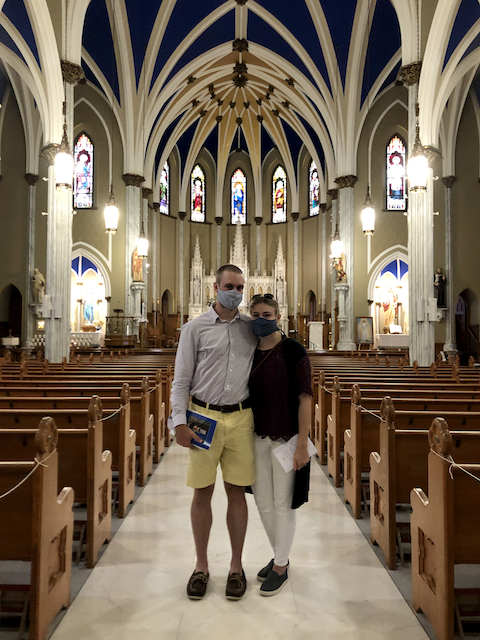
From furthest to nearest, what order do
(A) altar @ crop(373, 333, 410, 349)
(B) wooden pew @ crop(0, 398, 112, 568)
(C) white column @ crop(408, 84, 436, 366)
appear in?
1. (A) altar @ crop(373, 333, 410, 349)
2. (C) white column @ crop(408, 84, 436, 366)
3. (B) wooden pew @ crop(0, 398, 112, 568)

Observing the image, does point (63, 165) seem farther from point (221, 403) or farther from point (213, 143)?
point (213, 143)

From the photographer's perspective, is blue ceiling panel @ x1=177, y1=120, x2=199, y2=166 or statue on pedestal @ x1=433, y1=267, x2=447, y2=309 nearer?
statue on pedestal @ x1=433, y1=267, x2=447, y2=309

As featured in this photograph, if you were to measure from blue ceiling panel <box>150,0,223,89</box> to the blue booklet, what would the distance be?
1849cm

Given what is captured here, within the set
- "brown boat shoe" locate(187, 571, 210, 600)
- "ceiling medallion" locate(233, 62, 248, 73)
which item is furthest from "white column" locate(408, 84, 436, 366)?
"ceiling medallion" locate(233, 62, 248, 73)

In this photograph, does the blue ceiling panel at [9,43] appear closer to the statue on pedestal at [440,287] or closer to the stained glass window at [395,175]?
the stained glass window at [395,175]

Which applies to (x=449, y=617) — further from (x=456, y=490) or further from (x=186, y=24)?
(x=186, y=24)

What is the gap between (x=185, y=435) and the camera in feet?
8.73

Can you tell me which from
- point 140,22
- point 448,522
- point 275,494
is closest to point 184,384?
point 275,494

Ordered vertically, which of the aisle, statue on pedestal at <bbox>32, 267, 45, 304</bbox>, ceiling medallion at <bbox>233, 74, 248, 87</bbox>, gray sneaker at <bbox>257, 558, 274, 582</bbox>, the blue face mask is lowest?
the aisle

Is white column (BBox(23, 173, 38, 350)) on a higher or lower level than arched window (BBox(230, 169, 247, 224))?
lower

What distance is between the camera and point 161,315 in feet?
83.6

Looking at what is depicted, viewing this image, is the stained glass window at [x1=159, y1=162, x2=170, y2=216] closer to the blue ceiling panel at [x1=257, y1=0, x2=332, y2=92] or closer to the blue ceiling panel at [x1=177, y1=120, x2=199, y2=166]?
the blue ceiling panel at [x1=177, y1=120, x2=199, y2=166]

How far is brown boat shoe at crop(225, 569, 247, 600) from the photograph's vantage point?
269 centimetres

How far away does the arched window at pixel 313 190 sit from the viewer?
26.0 m
